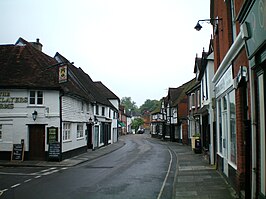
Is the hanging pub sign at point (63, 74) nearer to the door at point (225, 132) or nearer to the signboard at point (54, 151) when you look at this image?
the signboard at point (54, 151)

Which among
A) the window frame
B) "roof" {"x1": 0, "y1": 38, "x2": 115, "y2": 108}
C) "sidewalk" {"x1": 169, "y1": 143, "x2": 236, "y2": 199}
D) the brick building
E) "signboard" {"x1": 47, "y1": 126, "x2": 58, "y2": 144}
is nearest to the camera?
Answer: the brick building

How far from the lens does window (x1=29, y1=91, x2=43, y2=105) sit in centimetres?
2188

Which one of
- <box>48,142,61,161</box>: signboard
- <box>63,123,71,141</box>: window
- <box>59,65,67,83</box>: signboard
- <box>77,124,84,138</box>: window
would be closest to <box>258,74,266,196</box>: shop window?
<box>59,65,67,83</box>: signboard

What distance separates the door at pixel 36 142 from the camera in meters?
21.6

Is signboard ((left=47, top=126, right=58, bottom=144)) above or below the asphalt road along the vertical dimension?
above

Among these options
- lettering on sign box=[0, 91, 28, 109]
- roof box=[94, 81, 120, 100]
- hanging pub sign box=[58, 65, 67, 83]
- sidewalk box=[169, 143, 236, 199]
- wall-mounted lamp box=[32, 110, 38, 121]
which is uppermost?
roof box=[94, 81, 120, 100]

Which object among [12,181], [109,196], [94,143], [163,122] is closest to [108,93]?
[163,122]

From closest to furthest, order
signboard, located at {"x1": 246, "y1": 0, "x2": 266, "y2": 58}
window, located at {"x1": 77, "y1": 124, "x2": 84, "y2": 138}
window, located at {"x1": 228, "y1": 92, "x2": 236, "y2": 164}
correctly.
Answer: signboard, located at {"x1": 246, "y1": 0, "x2": 266, "y2": 58}, window, located at {"x1": 228, "y1": 92, "x2": 236, "y2": 164}, window, located at {"x1": 77, "y1": 124, "x2": 84, "y2": 138}

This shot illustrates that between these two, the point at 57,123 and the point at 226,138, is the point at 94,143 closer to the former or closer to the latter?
the point at 57,123

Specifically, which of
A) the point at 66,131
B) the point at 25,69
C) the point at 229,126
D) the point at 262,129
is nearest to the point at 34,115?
the point at 66,131

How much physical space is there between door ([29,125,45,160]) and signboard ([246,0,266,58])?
1758 centimetres

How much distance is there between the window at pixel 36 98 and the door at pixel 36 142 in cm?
163

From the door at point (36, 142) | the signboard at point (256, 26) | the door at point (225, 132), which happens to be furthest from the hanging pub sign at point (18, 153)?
the signboard at point (256, 26)

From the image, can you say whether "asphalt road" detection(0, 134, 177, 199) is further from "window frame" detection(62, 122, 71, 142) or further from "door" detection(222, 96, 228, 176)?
"window frame" detection(62, 122, 71, 142)
